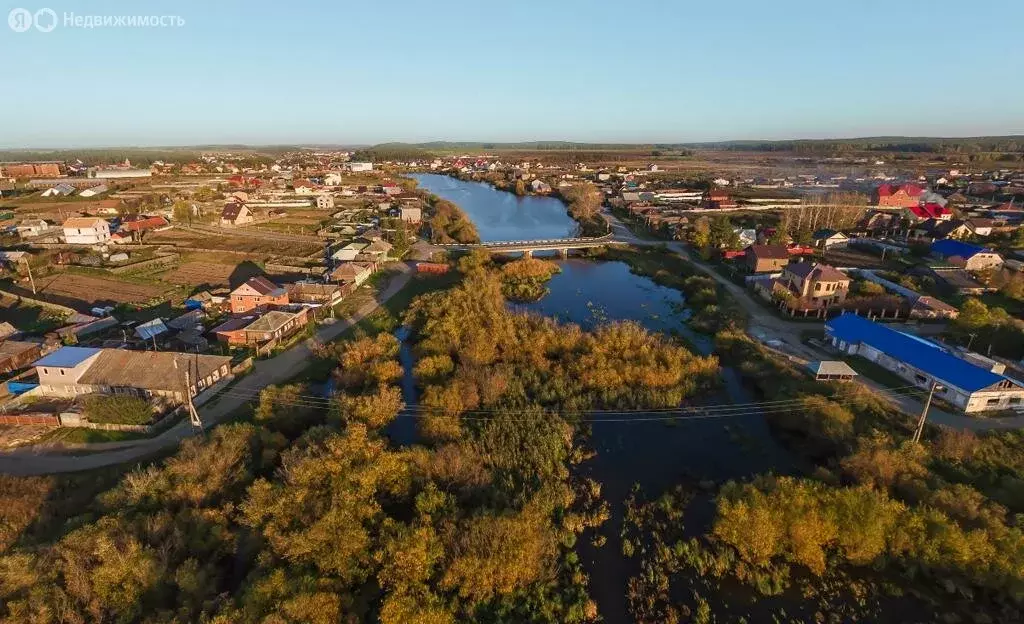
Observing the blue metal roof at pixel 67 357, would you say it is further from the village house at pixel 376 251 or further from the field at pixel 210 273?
the village house at pixel 376 251

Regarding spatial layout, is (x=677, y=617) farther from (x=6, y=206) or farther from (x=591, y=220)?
(x=6, y=206)

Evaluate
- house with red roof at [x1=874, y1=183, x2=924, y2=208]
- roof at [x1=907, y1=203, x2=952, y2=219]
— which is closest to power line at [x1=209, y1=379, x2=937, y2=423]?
roof at [x1=907, y1=203, x2=952, y2=219]

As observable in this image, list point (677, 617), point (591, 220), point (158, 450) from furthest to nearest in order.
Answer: point (591, 220)
point (158, 450)
point (677, 617)

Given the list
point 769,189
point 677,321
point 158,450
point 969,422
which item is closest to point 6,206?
point 158,450

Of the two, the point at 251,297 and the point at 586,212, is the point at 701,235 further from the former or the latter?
the point at 251,297

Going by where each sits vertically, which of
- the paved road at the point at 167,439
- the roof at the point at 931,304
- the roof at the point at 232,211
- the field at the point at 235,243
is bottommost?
the paved road at the point at 167,439

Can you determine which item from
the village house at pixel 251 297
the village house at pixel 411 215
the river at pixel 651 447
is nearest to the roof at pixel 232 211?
the village house at pixel 411 215
